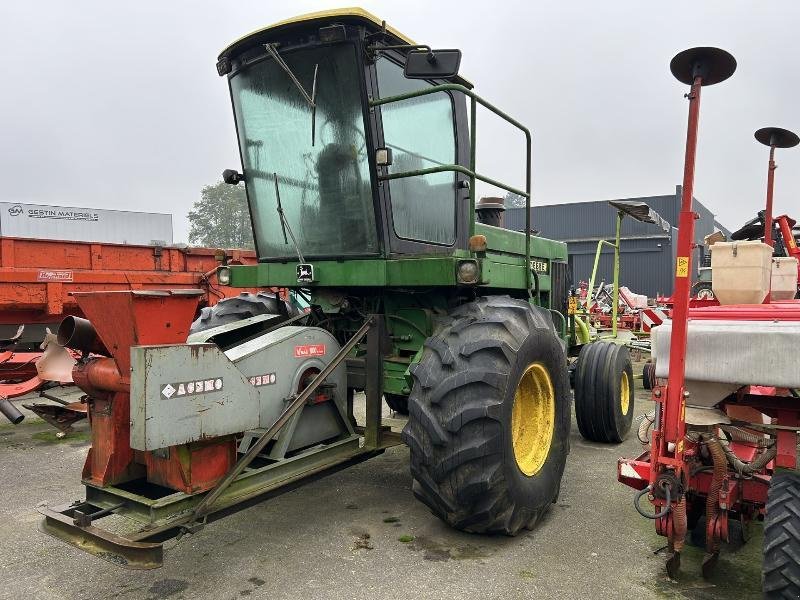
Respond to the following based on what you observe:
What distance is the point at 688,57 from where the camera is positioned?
2736 mm

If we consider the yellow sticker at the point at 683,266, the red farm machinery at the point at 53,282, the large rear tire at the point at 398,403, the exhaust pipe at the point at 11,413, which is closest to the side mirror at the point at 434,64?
the yellow sticker at the point at 683,266

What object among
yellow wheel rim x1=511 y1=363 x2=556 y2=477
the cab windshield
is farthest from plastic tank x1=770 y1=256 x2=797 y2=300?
the cab windshield

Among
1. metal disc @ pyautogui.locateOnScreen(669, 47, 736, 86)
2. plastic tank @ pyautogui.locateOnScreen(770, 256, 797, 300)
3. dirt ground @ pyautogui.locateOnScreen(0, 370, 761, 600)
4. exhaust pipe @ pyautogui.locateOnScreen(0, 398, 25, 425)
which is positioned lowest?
dirt ground @ pyautogui.locateOnScreen(0, 370, 761, 600)

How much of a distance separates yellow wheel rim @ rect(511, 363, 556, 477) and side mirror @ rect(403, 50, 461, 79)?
1.86 meters

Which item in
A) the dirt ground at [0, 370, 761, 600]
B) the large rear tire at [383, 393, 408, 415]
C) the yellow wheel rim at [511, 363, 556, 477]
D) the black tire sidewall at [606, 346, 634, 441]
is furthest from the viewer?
the large rear tire at [383, 393, 408, 415]

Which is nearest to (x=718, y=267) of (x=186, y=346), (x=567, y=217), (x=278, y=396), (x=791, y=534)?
(x=791, y=534)

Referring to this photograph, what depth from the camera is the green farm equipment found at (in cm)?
291

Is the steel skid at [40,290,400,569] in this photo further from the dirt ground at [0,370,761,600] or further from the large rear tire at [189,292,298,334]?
the large rear tire at [189,292,298,334]

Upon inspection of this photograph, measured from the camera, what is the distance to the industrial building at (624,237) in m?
27.3

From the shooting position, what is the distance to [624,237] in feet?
91.9

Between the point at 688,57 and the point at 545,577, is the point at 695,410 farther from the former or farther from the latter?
the point at 688,57

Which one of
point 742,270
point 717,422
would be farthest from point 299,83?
point 742,270

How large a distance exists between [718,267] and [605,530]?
206 centimetres

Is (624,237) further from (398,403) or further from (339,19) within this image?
(339,19)
